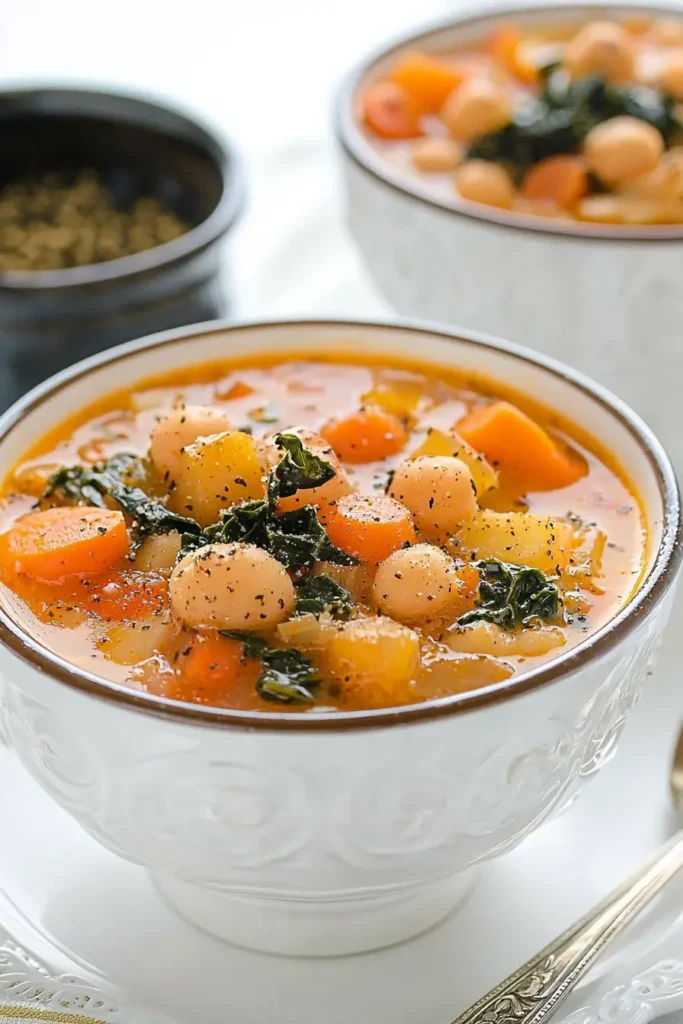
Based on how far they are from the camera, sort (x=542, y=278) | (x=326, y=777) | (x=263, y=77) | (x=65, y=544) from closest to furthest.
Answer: (x=326, y=777) → (x=65, y=544) → (x=542, y=278) → (x=263, y=77)

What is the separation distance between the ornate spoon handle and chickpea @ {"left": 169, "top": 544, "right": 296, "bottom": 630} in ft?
1.91

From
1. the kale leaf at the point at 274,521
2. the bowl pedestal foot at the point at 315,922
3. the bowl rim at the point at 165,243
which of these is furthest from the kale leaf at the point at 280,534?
the bowl rim at the point at 165,243

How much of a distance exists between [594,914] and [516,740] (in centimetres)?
43

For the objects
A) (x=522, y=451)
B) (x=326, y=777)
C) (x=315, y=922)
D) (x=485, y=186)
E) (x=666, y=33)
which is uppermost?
(x=666, y=33)

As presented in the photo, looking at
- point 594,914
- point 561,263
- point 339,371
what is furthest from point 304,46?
point 594,914

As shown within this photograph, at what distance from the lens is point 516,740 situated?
169 cm

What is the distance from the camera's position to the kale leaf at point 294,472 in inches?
76.0

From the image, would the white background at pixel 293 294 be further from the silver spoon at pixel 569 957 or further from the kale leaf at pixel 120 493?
the kale leaf at pixel 120 493

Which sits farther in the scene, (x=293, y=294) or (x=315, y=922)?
(x=293, y=294)

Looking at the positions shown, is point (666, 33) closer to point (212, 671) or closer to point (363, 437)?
point (363, 437)

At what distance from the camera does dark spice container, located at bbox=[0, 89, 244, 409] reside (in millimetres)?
3158

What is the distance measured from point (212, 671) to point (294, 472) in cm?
34

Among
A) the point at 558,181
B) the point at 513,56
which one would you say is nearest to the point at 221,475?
the point at 558,181

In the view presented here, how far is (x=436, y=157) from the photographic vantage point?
3.22 metres
